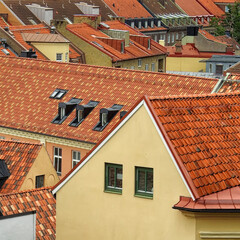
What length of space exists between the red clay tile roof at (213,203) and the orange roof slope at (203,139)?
0.23 metres

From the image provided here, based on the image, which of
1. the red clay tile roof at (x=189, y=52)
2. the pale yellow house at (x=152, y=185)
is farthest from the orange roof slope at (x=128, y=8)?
the pale yellow house at (x=152, y=185)

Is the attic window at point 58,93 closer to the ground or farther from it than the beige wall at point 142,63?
closer to the ground

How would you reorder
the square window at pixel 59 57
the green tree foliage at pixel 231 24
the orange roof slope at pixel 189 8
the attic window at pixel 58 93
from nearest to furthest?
the attic window at pixel 58 93 → the square window at pixel 59 57 → the green tree foliage at pixel 231 24 → the orange roof slope at pixel 189 8

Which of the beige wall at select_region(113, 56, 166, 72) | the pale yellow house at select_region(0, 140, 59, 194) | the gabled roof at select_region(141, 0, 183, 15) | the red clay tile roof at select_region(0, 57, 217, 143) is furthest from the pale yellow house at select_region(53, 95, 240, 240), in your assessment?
the gabled roof at select_region(141, 0, 183, 15)

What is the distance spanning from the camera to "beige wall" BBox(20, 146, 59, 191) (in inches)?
2124

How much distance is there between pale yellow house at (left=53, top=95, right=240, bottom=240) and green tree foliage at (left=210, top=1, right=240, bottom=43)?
137 meters

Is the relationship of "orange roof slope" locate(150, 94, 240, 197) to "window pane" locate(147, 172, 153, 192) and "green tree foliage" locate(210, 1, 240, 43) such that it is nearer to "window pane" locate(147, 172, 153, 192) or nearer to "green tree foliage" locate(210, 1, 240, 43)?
"window pane" locate(147, 172, 153, 192)

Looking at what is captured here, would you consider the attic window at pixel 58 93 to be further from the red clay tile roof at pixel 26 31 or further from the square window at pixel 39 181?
the red clay tile roof at pixel 26 31

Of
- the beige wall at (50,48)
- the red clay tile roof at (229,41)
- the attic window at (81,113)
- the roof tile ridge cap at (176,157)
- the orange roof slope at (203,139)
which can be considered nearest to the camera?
the roof tile ridge cap at (176,157)

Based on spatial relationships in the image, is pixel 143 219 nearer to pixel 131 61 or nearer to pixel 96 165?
pixel 96 165

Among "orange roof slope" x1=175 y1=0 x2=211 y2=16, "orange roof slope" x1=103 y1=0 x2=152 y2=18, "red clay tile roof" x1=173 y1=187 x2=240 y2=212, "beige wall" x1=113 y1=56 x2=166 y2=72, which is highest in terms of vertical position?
"orange roof slope" x1=175 y1=0 x2=211 y2=16

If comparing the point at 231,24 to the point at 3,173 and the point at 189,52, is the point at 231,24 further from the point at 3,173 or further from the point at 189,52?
the point at 3,173

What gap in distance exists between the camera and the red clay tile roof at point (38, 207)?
44.9 m

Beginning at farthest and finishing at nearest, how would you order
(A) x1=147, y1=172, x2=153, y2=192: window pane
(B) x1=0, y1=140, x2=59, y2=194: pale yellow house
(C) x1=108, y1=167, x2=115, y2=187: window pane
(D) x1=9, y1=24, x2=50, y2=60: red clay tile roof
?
(D) x1=9, y1=24, x2=50, y2=60: red clay tile roof → (B) x1=0, y1=140, x2=59, y2=194: pale yellow house → (C) x1=108, y1=167, x2=115, y2=187: window pane → (A) x1=147, y1=172, x2=153, y2=192: window pane
